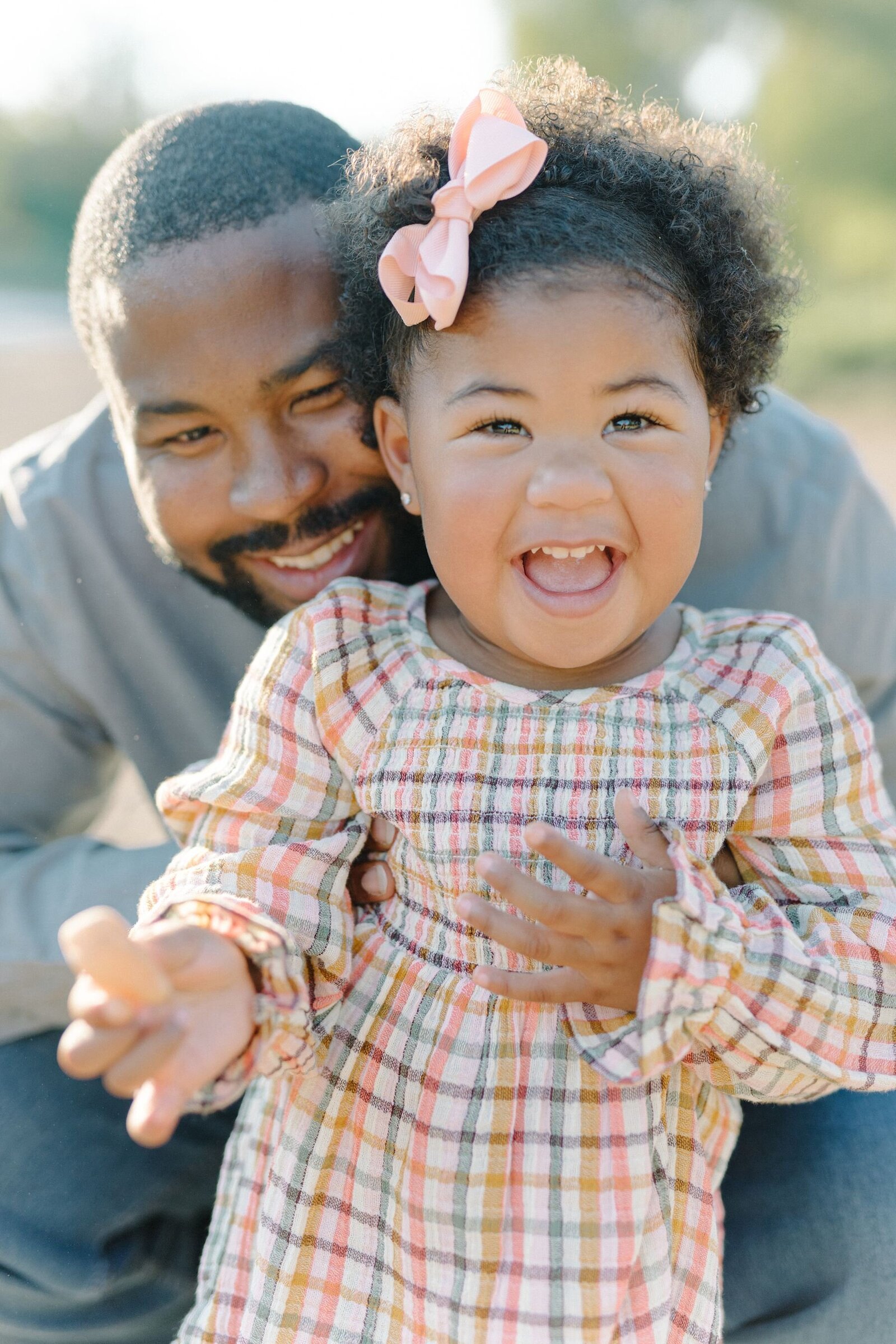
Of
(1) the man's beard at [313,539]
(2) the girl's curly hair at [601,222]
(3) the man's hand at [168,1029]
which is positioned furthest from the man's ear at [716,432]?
(3) the man's hand at [168,1029]

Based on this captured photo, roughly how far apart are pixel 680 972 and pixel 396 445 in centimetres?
88

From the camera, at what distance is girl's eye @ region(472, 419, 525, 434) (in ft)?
4.91

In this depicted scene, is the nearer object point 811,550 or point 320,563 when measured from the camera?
point 320,563

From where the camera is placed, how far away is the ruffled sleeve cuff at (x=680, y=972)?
1.30 metres

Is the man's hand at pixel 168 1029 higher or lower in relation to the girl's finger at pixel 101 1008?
A: lower

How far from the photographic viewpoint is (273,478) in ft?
6.32

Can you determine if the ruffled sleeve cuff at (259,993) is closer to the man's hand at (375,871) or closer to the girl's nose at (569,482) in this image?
the man's hand at (375,871)

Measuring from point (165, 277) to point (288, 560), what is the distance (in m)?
0.50

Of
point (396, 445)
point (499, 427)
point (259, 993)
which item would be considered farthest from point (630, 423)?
point (259, 993)

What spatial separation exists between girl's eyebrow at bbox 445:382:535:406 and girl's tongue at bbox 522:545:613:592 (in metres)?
0.19

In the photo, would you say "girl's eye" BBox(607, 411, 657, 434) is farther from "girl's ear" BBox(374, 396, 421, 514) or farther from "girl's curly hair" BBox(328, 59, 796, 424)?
"girl's ear" BBox(374, 396, 421, 514)

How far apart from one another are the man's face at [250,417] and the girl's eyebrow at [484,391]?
0.45 m

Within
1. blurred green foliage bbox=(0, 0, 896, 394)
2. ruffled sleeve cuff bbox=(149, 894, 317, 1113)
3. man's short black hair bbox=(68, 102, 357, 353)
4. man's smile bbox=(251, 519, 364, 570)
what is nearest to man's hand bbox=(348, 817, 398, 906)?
ruffled sleeve cuff bbox=(149, 894, 317, 1113)

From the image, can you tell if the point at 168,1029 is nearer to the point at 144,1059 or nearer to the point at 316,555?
the point at 144,1059
